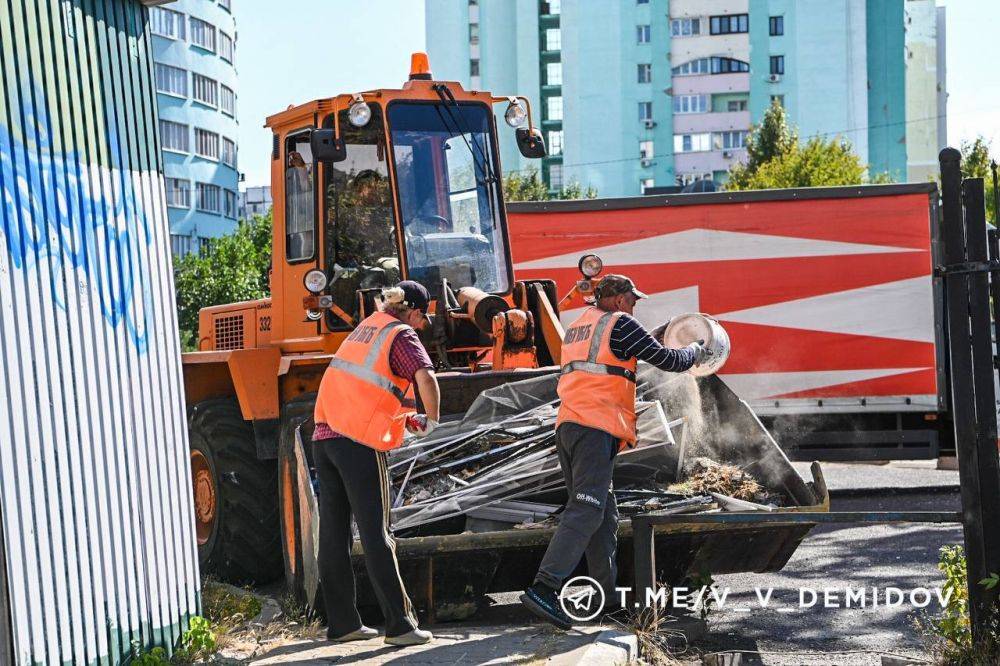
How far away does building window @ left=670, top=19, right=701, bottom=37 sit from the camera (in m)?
64.2

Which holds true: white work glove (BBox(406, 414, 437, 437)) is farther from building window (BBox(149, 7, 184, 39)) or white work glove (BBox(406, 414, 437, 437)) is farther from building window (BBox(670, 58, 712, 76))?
building window (BBox(670, 58, 712, 76))

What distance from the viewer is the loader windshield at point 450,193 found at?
29.2ft

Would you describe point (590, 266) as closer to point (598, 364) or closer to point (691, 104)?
point (598, 364)

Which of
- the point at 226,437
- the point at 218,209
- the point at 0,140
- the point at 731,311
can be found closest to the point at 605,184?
the point at 218,209

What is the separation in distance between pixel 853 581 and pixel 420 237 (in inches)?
142

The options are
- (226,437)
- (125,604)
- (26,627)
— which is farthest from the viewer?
(226,437)

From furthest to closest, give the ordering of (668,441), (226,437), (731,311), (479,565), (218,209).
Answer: (218,209) → (731,311) → (226,437) → (668,441) → (479,565)

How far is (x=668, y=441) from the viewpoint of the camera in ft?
24.7

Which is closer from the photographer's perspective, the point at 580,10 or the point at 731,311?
the point at 731,311

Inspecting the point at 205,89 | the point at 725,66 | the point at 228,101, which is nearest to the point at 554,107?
the point at 725,66

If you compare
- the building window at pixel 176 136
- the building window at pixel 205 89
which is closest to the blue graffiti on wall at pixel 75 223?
the building window at pixel 176 136

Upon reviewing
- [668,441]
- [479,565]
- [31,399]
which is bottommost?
[479,565]

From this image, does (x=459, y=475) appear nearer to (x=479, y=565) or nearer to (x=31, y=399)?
(x=479, y=565)

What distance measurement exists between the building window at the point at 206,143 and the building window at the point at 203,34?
3903 millimetres
